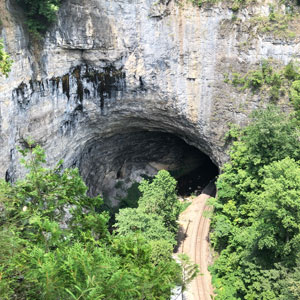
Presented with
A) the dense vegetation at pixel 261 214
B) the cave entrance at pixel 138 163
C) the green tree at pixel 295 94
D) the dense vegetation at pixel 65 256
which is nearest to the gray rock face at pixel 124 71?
the green tree at pixel 295 94

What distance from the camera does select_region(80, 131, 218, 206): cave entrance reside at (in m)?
24.4

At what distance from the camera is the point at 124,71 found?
19375mm

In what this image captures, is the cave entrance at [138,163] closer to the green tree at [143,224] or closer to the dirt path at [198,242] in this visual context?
the dirt path at [198,242]

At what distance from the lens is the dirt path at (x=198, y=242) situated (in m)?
17.6

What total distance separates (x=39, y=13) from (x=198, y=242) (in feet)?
49.7

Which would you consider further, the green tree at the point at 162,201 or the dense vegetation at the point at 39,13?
the green tree at the point at 162,201

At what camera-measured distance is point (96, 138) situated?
22422 millimetres

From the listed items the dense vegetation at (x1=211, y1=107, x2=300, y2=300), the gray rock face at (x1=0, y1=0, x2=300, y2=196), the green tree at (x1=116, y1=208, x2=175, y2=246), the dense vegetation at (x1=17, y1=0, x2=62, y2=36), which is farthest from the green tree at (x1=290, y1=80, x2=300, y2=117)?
the dense vegetation at (x1=17, y1=0, x2=62, y2=36)

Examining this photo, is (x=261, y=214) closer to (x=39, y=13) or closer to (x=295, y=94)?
(x=295, y=94)

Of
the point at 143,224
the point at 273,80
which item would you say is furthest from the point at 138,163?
the point at 273,80

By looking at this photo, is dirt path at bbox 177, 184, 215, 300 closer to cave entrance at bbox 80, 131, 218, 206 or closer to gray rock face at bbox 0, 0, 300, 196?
cave entrance at bbox 80, 131, 218, 206

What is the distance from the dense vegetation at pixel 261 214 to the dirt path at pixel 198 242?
0.86 m

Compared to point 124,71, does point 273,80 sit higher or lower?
lower

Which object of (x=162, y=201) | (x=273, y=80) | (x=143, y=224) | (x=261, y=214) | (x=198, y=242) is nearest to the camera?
(x=261, y=214)
